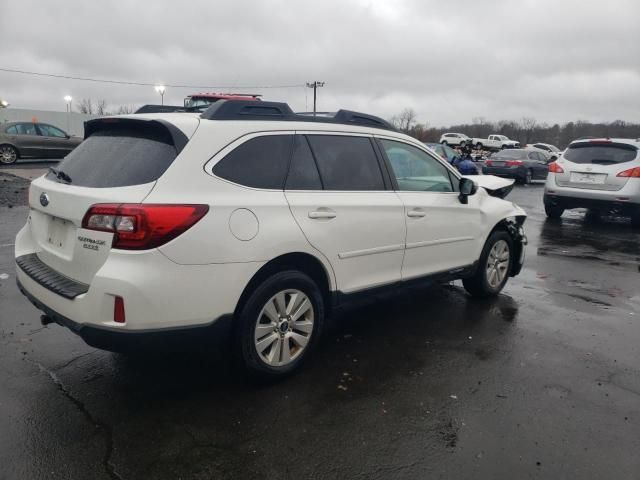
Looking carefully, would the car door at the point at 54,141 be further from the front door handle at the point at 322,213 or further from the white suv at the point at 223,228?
the front door handle at the point at 322,213

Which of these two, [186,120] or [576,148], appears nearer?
[186,120]

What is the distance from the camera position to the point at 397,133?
431cm

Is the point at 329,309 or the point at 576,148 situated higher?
the point at 576,148

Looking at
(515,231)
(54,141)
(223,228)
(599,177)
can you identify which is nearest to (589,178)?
(599,177)

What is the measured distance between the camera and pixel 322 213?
132 inches

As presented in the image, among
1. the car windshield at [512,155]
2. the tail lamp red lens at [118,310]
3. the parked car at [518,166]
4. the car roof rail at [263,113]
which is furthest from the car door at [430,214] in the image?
the car windshield at [512,155]

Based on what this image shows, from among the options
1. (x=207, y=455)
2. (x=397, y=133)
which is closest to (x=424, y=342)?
(x=397, y=133)

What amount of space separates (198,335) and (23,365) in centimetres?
155

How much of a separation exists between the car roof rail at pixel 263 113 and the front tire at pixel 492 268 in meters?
2.10

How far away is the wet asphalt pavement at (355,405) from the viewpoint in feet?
8.30

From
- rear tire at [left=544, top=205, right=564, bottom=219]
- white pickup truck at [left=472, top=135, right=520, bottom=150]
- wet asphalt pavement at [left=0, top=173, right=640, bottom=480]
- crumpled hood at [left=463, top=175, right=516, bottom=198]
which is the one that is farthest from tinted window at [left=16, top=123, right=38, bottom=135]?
white pickup truck at [left=472, top=135, right=520, bottom=150]

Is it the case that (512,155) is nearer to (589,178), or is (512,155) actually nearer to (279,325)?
(589,178)

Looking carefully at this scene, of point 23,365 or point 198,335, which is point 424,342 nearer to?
point 198,335

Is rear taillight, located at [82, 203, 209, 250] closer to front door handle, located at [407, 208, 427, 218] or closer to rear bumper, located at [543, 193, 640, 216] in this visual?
front door handle, located at [407, 208, 427, 218]
